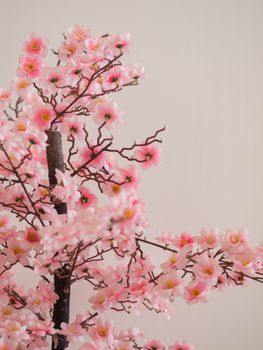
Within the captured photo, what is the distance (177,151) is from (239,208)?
10.6 inches

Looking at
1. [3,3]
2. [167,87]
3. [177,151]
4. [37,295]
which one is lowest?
[37,295]

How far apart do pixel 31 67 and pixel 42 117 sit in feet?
0.31

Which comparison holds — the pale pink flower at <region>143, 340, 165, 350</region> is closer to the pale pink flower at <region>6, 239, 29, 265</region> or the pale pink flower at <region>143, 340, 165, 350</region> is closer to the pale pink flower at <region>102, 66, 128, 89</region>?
the pale pink flower at <region>6, 239, 29, 265</region>

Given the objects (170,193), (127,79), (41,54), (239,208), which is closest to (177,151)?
(170,193)

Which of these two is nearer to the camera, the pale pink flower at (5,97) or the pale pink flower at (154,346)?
the pale pink flower at (5,97)

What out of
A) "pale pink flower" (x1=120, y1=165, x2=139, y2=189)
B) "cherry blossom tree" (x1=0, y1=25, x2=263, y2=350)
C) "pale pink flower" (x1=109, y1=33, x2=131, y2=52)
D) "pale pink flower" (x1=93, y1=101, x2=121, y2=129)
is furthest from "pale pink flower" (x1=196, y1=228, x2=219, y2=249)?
"pale pink flower" (x1=109, y1=33, x2=131, y2=52)

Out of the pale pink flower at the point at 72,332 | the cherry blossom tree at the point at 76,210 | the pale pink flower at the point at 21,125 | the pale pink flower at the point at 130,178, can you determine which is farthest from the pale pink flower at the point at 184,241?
the pale pink flower at the point at 21,125

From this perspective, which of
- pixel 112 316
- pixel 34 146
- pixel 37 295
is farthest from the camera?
pixel 112 316

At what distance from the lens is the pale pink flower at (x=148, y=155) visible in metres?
0.85

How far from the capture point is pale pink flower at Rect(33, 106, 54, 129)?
0.80 meters

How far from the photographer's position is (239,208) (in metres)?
1.38

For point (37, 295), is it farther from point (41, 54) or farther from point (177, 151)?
point (177, 151)

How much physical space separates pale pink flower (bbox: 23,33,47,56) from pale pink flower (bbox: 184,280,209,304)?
0.51 meters

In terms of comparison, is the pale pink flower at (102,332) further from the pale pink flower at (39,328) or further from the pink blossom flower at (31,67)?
the pink blossom flower at (31,67)
